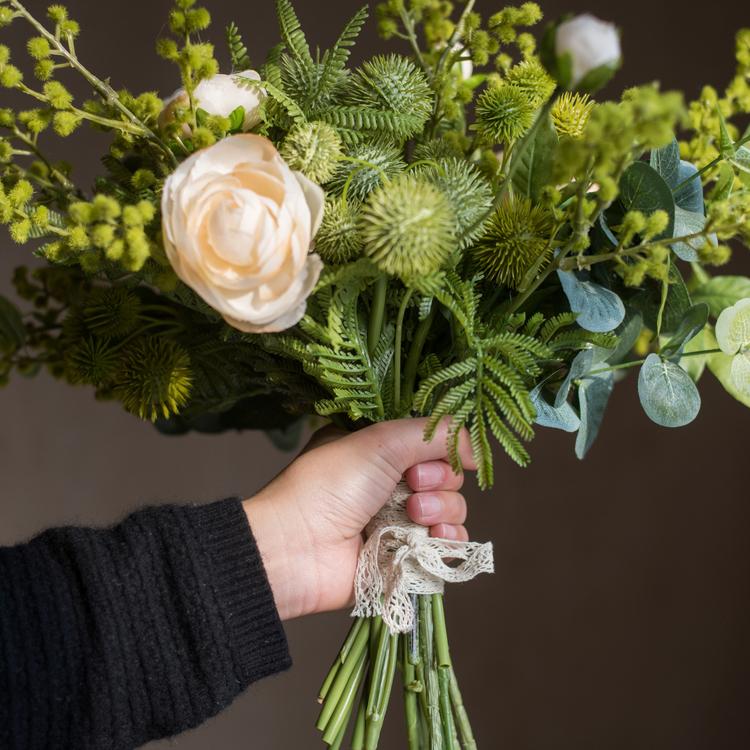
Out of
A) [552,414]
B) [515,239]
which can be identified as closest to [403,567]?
[552,414]

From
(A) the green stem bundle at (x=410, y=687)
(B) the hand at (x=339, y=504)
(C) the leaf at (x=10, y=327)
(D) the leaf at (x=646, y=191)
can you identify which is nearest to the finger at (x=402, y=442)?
(B) the hand at (x=339, y=504)

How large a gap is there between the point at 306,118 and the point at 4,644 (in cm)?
44

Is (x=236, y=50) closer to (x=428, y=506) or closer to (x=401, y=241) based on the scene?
(x=401, y=241)

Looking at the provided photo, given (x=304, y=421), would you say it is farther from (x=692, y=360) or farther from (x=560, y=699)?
(x=560, y=699)

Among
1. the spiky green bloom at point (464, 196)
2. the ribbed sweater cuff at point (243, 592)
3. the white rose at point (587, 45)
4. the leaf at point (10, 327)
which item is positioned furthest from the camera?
the leaf at point (10, 327)

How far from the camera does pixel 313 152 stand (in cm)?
59

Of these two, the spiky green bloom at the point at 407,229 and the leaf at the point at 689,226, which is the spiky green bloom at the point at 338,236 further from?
the leaf at the point at 689,226

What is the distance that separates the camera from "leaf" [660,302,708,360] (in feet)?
2.16

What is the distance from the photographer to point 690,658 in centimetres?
142

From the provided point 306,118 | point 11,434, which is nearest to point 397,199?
point 306,118

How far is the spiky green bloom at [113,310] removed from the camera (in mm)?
759

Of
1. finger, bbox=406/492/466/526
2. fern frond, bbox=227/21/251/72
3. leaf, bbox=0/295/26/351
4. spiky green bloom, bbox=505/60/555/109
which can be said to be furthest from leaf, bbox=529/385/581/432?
leaf, bbox=0/295/26/351

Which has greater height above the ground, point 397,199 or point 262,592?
point 397,199

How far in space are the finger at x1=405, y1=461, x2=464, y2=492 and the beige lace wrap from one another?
2 cm
